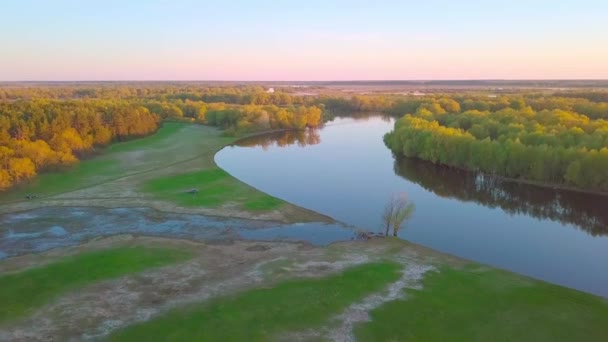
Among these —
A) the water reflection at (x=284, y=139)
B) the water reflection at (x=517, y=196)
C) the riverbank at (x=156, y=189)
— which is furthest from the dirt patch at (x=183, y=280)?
the water reflection at (x=284, y=139)

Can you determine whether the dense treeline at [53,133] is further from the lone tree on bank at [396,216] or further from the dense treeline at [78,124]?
the lone tree on bank at [396,216]

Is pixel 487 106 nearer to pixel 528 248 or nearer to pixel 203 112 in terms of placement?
pixel 203 112

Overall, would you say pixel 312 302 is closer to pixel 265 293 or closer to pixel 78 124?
pixel 265 293

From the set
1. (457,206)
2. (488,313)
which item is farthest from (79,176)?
(488,313)

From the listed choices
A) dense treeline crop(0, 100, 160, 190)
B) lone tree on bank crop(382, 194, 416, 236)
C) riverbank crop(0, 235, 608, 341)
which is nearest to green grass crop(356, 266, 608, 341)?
riverbank crop(0, 235, 608, 341)

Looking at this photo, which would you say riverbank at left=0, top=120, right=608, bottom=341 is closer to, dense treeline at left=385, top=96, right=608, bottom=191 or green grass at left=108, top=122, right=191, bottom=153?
dense treeline at left=385, top=96, right=608, bottom=191
